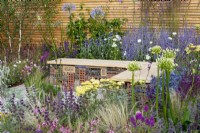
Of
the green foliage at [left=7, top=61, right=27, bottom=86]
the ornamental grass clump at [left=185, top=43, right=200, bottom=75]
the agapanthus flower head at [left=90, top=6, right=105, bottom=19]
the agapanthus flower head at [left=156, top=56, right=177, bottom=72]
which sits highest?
the agapanthus flower head at [left=90, top=6, right=105, bottom=19]

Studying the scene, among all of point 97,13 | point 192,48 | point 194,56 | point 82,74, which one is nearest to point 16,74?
point 82,74

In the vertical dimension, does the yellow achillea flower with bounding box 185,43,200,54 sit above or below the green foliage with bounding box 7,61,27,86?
above

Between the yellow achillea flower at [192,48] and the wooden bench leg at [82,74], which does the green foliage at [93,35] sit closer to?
the wooden bench leg at [82,74]

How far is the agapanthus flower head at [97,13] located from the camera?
930cm

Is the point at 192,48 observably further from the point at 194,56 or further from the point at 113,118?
the point at 113,118

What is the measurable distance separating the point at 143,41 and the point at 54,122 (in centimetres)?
494

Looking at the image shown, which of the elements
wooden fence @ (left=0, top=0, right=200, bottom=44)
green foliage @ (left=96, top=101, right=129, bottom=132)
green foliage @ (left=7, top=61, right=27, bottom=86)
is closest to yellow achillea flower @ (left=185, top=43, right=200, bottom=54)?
green foliage @ (left=96, top=101, right=129, bottom=132)

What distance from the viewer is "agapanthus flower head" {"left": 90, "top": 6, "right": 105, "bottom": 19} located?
366 inches

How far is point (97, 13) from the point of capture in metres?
9.32

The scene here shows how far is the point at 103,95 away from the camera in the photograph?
4.73 meters

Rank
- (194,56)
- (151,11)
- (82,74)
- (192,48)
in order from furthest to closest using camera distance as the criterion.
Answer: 1. (151,11)
2. (82,74)
3. (194,56)
4. (192,48)

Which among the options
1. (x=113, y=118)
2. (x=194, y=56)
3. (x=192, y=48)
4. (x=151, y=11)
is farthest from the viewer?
(x=151, y=11)

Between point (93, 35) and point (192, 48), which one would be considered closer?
point (192, 48)

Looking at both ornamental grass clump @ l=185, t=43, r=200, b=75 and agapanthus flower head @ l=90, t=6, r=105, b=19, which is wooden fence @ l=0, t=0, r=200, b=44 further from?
ornamental grass clump @ l=185, t=43, r=200, b=75
